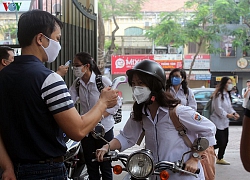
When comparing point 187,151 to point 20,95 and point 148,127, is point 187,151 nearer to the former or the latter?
point 148,127

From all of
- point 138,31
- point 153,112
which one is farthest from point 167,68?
point 153,112

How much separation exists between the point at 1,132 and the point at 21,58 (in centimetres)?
46

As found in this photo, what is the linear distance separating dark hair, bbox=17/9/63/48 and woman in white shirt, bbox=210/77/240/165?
18.8ft

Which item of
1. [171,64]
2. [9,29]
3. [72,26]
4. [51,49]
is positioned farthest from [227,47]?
[51,49]

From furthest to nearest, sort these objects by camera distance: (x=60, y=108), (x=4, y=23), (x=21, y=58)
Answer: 1. (x=4, y=23)
2. (x=21, y=58)
3. (x=60, y=108)

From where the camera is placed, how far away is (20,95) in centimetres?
221

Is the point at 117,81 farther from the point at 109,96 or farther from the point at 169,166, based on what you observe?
the point at 169,166

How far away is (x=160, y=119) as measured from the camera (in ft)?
9.36

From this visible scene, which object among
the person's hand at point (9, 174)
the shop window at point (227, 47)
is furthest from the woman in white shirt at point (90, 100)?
the shop window at point (227, 47)

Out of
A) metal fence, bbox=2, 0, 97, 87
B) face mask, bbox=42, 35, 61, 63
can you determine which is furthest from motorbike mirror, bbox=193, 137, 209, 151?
metal fence, bbox=2, 0, 97, 87

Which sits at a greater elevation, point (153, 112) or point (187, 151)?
point (153, 112)

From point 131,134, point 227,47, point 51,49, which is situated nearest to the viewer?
point 51,49

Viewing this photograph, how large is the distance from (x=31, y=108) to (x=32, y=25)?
0.49 meters

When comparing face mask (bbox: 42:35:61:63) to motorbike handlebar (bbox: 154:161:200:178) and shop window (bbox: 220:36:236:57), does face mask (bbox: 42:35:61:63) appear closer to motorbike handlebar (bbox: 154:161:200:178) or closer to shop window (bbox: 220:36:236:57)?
motorbike handlebar (bbox: 154:161:200:178)
